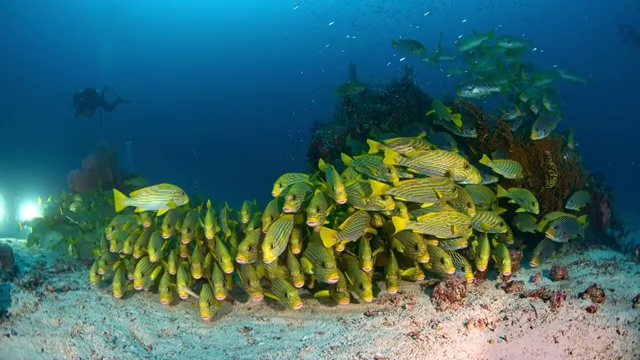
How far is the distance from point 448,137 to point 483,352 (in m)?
3.80

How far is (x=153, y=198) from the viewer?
5.44 metres

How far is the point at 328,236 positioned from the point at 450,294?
1665 mm

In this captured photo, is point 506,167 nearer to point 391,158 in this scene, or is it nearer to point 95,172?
point 391,158

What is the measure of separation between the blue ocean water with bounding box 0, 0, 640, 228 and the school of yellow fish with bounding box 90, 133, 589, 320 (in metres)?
9.10

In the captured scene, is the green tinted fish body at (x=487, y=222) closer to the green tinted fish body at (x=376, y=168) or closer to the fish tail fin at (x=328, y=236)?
the green tinted fish body at (x=376, y=168)

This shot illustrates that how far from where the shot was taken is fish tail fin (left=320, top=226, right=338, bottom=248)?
4.66 m

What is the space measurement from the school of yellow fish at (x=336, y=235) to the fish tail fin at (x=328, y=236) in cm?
1

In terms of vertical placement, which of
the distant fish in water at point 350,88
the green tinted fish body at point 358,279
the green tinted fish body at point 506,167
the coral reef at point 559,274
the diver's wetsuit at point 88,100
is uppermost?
the diver's wetsuit at point 88,100

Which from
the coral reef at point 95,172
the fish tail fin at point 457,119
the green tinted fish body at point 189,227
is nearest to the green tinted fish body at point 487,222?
the fish tail fin at point 457,119

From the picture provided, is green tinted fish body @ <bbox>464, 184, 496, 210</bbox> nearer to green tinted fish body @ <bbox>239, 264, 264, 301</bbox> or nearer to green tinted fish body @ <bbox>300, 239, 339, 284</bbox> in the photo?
green tinted fish body @ <bbox>300, 239, 339, 284</bbox>

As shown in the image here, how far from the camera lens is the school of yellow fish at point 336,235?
15.7 ft

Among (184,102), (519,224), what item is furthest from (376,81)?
(184,102)

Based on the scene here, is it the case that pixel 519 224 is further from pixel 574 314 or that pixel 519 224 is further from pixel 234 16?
pixel 234 16

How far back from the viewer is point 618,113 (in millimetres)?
72875
